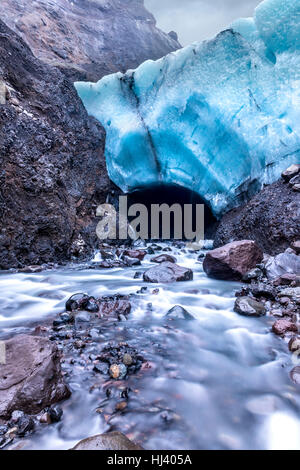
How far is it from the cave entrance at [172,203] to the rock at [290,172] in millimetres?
2935

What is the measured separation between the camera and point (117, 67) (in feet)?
43.4

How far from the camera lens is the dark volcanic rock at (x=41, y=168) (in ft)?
14.5

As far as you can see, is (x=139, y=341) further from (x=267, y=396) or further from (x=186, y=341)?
(x=267, y=396)

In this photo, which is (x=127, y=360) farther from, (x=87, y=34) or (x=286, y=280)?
(x=87, y=34)

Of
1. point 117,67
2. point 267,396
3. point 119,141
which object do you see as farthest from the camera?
point 117,67

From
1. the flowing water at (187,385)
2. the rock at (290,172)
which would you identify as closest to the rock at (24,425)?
the flowing water at (187,385)

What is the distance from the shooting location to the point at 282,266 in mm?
3570

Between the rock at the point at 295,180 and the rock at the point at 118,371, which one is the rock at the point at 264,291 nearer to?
the rock at the point at 118,371

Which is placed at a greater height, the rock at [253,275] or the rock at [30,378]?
the rock at [253,275]

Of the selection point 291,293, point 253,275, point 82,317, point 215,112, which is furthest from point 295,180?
point 82,317

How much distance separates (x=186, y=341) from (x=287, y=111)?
5.37 metres

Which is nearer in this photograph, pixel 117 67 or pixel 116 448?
pixel 116 448

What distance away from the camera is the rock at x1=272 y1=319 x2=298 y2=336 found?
6.82 ft
